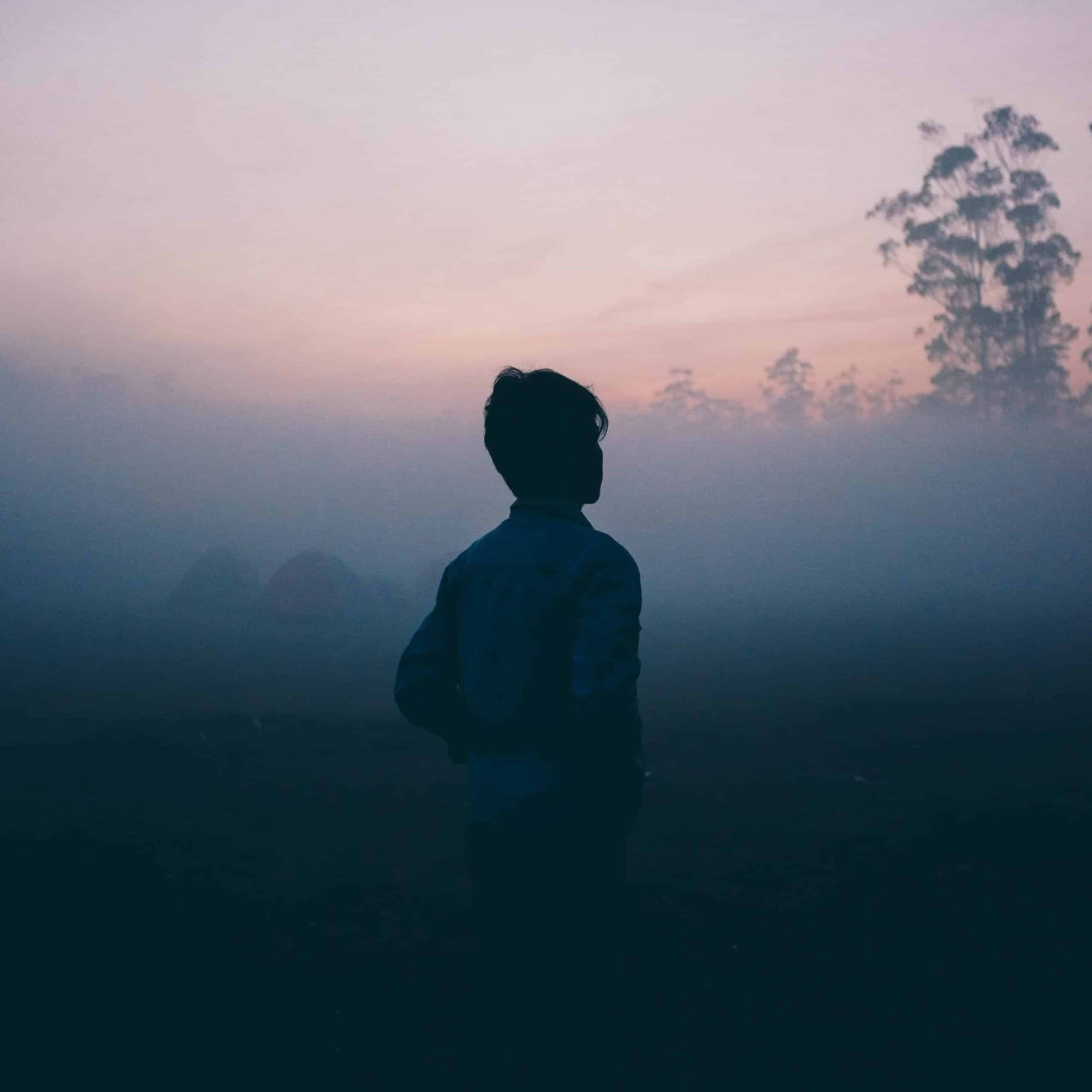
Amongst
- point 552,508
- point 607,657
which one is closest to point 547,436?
point 552,508

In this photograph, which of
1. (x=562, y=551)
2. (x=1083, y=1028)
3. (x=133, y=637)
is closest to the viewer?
(x=562, y=551)

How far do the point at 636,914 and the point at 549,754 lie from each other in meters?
3.34

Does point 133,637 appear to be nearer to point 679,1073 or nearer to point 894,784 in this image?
point 894,784

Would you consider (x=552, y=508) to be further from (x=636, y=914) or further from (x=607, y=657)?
(x=636, y=914)

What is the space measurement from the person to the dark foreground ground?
23cm

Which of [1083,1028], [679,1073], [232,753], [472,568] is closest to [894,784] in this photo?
[1083,1028]

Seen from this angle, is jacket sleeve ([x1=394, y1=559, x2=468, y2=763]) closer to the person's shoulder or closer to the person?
the person

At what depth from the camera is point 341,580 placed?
40.3 m

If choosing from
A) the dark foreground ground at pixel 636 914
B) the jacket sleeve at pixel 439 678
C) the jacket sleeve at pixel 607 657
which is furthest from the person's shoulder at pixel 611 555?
the dark foreground ground at pixel 636 914

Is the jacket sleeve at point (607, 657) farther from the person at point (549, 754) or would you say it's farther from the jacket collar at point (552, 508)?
the jacket collar at point (552, 508)

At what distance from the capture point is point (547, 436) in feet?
7.46

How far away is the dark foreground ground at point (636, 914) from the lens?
352 centimetres

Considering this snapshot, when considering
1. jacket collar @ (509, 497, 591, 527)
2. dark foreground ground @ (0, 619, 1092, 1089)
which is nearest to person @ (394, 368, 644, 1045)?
jacket collar @ (509, 497, 591, 527)

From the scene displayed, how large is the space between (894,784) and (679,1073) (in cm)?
559
